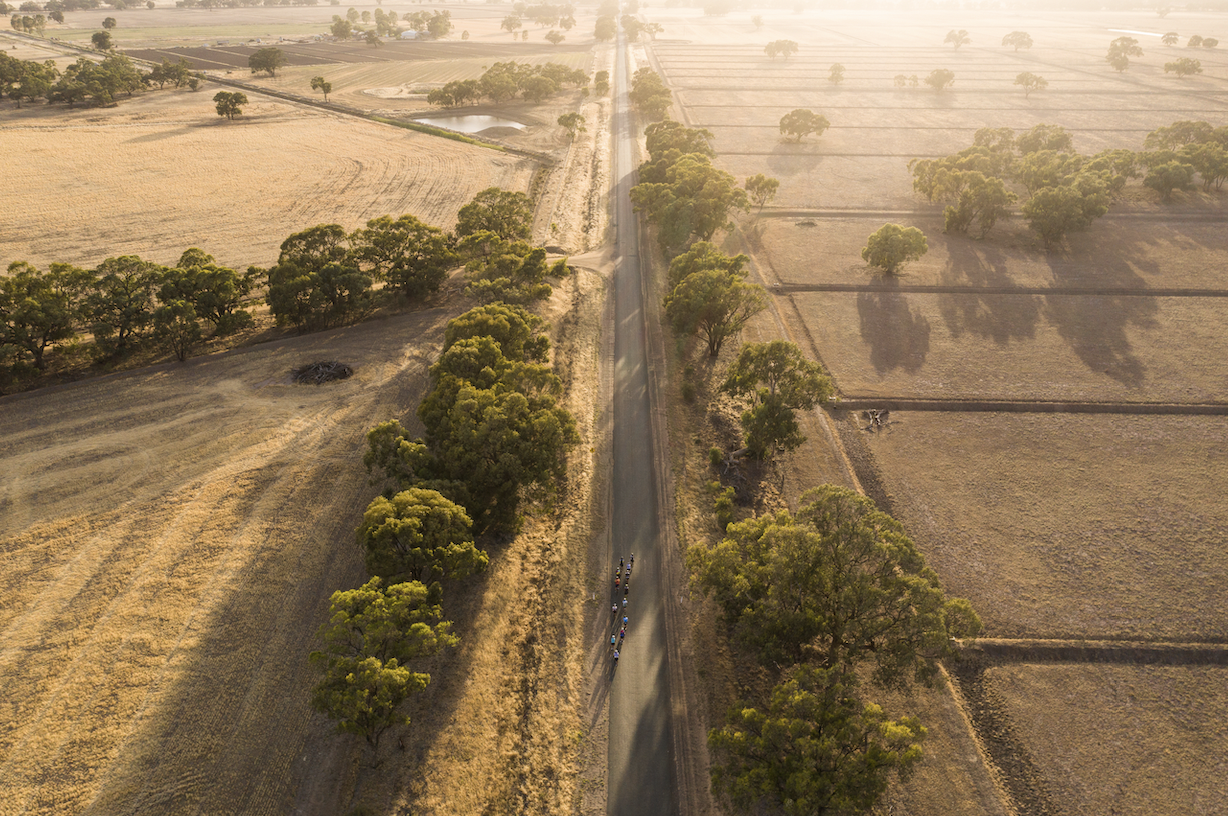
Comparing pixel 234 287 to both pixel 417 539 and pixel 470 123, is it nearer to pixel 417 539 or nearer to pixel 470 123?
pixel 417 539

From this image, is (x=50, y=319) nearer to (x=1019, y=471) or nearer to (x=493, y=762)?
(x=493, y=762)

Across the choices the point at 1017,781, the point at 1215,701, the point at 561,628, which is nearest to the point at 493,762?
the point at 561,628

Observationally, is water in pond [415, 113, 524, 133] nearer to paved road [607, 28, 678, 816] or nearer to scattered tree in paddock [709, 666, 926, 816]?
paved road [607, 28, 678, 816]

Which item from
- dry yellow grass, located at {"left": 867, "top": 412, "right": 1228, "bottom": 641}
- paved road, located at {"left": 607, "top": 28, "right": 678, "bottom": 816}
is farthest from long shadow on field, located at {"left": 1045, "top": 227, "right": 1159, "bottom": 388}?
paved road, located at {"left": 607, "top": 28, "right": 678, "bottom": 816}

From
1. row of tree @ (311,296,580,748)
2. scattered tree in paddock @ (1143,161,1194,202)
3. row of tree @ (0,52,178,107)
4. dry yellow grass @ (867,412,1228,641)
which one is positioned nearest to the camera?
row of tree @ (311,296,580,748)

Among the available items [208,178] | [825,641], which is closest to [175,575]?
[825,641]
